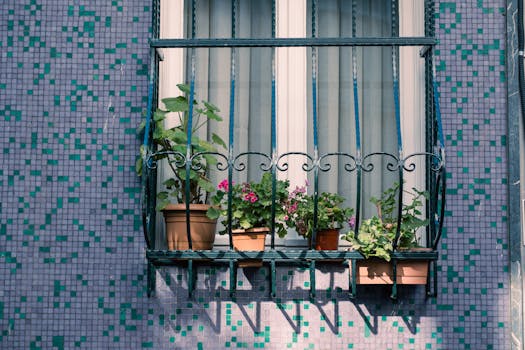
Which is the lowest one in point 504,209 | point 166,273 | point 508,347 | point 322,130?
point 508,347

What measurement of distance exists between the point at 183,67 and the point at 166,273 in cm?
125

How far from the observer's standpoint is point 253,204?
503 centimetres

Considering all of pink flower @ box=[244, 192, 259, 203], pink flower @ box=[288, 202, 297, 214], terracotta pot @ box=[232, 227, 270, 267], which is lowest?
terracotta pot @ box=[232, 227, 270, 267]

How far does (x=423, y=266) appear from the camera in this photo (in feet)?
16.3

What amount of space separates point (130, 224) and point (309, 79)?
1368 mm

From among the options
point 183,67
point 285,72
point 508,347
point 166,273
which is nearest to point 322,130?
point 285,72

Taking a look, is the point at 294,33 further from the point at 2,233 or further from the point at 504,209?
the point at 2,233

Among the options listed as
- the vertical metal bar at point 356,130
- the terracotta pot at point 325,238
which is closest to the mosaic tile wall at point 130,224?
the terracotta pot at point 325,238

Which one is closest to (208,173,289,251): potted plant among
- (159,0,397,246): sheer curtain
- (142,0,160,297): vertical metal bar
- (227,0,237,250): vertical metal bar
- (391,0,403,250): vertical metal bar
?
(227,0,237,250): vertical metal bar

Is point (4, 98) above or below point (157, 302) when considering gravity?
above

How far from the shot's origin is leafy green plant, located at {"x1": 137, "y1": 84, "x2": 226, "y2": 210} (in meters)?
5.13

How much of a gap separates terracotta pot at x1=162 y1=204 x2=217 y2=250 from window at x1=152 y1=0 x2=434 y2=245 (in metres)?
0.46

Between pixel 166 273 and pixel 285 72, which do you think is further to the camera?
pixel 285 72

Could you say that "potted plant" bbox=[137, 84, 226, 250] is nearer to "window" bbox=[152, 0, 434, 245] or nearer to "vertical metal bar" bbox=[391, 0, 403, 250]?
"window" bbox=[152, 0, 434, 245]
